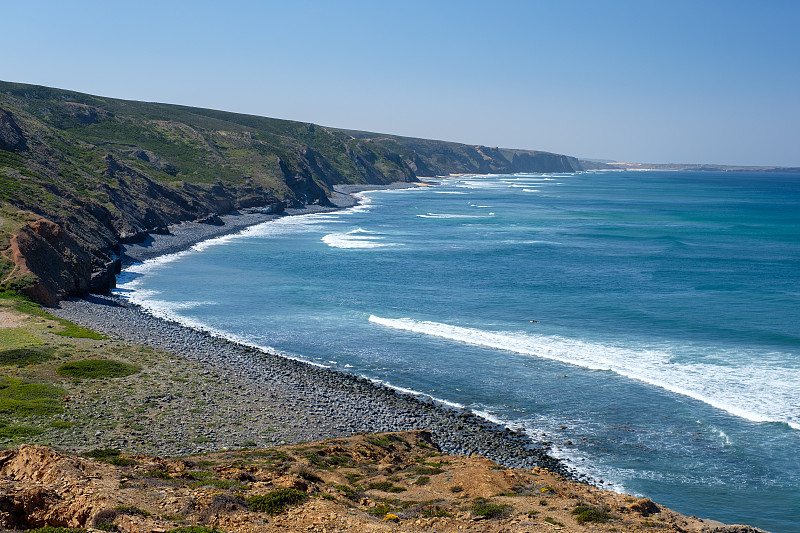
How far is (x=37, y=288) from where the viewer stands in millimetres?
40688

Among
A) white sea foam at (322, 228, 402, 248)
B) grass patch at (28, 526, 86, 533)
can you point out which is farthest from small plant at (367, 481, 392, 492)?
white sea foam at (322, 228, 402, 248)

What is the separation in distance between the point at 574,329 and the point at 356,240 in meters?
44.8

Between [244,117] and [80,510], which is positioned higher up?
[244,117]

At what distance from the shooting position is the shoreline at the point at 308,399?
991 inches

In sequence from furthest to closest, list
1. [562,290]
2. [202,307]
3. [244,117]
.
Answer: [244,117] < [562,290] < [202,307]

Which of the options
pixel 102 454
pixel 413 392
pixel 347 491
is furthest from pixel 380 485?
pixel 413 392

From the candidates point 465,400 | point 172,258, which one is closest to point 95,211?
point 172,258

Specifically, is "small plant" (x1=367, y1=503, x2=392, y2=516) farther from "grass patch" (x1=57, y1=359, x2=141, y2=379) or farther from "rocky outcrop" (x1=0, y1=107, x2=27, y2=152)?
"rocky outcrop" (x1=0, y1=107, x2=27, y2=152)

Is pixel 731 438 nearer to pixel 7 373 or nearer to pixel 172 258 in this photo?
pixel 7 373

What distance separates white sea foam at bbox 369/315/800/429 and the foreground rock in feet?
44.9

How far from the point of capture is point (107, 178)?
83.0 meters

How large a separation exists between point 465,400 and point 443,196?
137 metres

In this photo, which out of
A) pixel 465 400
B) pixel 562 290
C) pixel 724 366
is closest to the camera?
pixel 465 400

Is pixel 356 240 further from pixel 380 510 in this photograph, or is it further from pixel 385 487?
pixel 380 510
